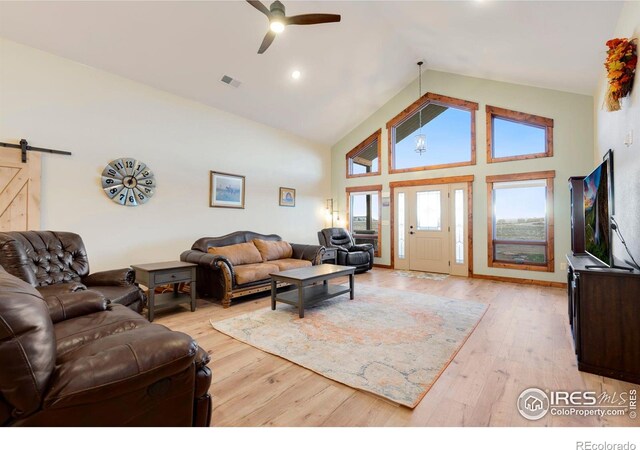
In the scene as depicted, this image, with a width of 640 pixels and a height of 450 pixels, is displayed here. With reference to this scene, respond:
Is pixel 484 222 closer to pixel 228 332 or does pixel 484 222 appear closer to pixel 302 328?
pixel 302 328

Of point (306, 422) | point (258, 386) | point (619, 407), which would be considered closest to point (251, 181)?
point (258, 386)

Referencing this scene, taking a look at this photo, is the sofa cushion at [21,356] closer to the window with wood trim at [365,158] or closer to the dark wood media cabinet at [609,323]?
the dark wood media cabinet at [609,323]

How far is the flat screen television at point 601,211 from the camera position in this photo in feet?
7.83


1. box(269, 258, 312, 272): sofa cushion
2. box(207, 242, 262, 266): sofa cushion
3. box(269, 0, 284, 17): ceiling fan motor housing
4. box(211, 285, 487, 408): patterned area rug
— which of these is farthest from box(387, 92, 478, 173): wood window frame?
box(269, 0, 284, 17): ceiling fan motor housing

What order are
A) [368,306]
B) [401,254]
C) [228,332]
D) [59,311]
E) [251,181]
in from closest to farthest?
[59,311], [228,332], [368,306], [251,181], [401,254]

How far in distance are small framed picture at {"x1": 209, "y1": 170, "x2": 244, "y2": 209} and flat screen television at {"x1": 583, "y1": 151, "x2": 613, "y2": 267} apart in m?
5.02

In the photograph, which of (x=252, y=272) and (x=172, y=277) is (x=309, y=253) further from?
(x=172, y=277)

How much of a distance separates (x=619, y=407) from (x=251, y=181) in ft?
18.2

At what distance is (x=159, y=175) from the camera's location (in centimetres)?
451

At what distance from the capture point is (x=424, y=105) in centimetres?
677

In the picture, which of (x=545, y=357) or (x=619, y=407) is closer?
(x=619, y=407)

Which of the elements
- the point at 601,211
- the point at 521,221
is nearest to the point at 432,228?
the point at 521,221

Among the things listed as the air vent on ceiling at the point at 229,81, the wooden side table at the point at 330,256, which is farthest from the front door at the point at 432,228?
the air vent on ceiling at the point at 229,81

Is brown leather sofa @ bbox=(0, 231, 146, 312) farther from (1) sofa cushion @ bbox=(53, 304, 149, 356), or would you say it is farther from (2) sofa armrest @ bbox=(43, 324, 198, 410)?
(2) sofa armrest @ bbox=(43, 324, 198, 410)
